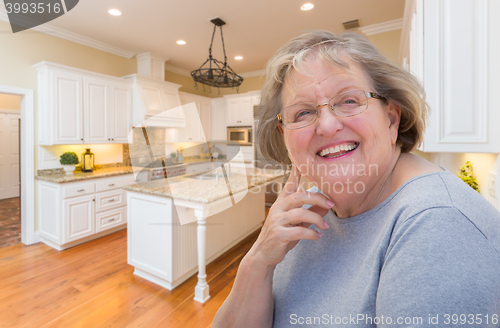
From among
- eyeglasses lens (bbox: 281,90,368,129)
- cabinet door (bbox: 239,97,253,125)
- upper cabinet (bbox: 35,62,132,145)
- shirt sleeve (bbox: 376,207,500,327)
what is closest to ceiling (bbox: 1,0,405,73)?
upper cabinet (bbox: 35,62,132,145)

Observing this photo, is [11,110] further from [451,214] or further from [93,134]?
[451,214]

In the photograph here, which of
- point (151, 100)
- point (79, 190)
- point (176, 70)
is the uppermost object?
point (176, 70)

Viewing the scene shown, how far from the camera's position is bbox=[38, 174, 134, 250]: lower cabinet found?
3.17 metres

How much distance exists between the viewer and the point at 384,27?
3500 mm

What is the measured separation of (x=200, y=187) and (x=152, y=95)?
2.93 m

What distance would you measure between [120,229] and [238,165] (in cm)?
223

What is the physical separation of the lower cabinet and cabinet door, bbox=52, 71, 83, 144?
0.68 metres

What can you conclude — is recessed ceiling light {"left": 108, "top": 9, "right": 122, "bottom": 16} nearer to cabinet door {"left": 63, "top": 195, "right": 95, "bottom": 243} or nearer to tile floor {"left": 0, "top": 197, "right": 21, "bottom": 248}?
cabinet door {"left": 63, "top": 195, "right": 95, "bottom": 243}

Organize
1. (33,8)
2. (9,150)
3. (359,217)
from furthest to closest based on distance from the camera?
1. (9,150)
2. (33,8)
3. (359,217)

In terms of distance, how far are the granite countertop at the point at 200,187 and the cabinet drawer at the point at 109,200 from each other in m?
1.40

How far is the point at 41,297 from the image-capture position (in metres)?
2.20

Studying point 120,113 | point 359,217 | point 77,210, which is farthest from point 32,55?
point 359,217

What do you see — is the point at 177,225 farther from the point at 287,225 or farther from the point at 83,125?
the point at 83,125

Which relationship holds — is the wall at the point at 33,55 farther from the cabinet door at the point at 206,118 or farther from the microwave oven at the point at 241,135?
the microwave oven at the point at 241,135
